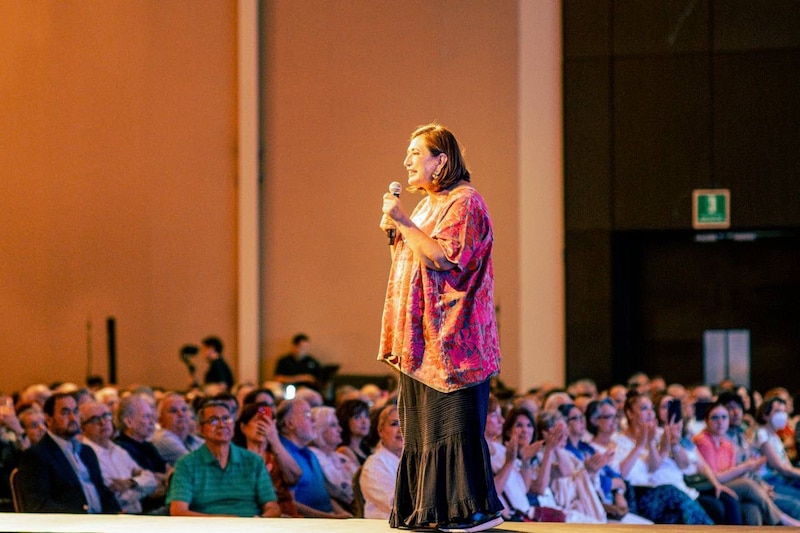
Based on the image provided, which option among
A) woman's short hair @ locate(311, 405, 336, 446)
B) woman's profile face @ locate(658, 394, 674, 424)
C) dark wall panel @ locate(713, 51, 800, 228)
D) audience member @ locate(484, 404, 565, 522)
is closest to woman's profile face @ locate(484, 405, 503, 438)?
audience member @ locate(484, 404, 565, 522)

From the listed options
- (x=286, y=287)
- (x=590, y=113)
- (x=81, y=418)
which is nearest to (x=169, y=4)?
(x=286, y=287)

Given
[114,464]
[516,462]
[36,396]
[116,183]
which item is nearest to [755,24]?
[116,183]

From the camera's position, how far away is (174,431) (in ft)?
22.5

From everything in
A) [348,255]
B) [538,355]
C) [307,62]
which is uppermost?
[307,62]

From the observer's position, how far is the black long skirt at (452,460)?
12.3ft

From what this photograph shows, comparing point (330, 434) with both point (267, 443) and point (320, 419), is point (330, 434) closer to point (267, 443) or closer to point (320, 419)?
point (320, 419)

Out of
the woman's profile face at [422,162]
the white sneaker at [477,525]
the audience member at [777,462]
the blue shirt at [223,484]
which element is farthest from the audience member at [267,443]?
the audience member at [777,462]

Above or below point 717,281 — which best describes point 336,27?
above

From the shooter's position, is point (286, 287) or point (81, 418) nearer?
point (81, 418)

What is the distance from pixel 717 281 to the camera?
13.1 metres

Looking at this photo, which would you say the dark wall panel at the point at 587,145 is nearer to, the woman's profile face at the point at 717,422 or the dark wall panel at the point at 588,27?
the dark wall panel at the point at 588,27

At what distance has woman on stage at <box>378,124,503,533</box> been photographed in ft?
12.2

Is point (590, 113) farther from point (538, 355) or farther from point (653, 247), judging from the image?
point (538, 355)

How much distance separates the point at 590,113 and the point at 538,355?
8.24 feet
